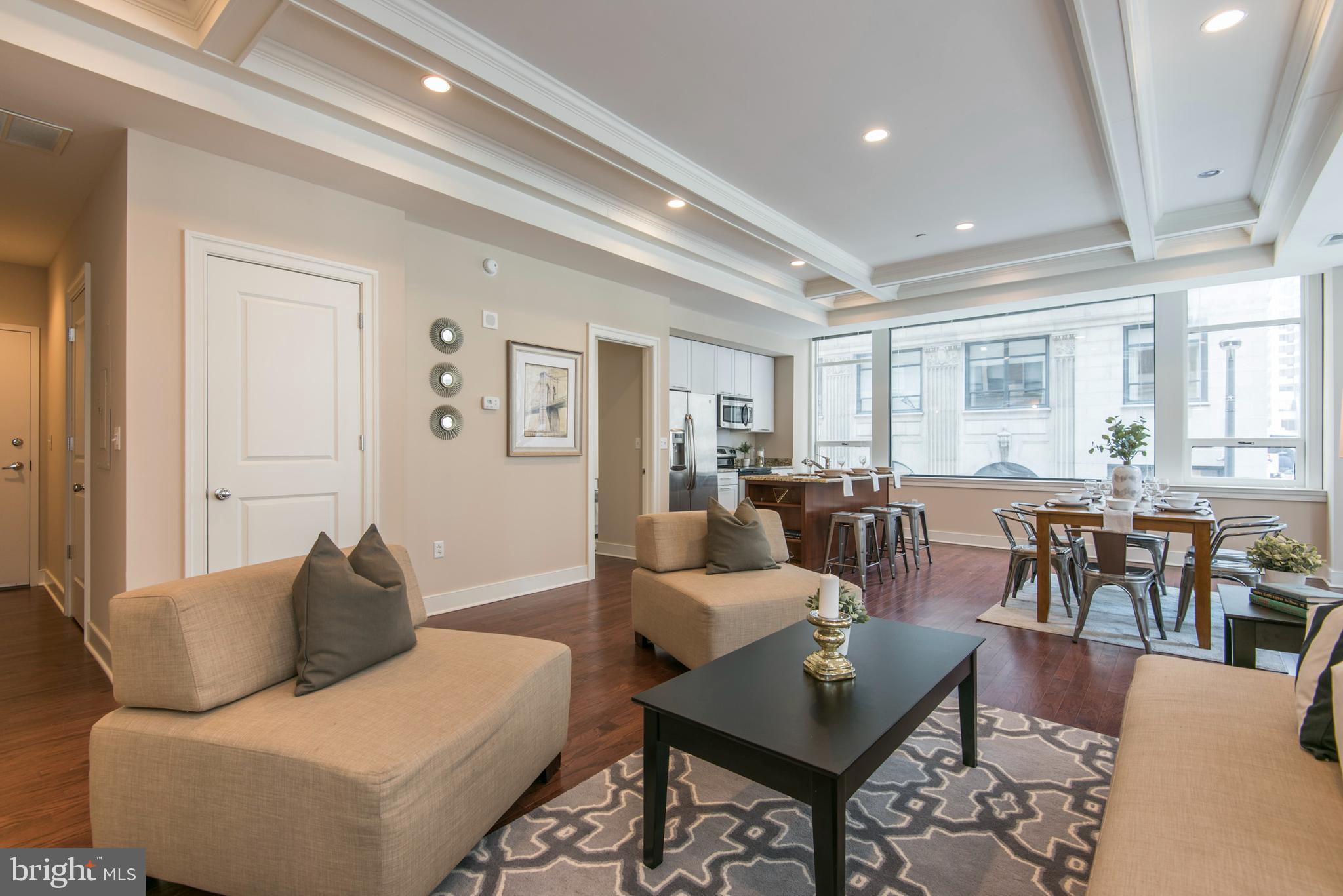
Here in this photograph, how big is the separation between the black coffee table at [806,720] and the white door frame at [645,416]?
10.4 ft

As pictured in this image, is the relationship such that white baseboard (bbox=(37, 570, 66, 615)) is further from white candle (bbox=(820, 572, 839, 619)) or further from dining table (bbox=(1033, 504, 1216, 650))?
dining table (bbox=(1033, 504, 1216, 650))

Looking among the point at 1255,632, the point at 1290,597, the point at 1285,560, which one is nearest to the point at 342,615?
the point at 1255,632

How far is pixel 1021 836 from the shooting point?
5.93ft

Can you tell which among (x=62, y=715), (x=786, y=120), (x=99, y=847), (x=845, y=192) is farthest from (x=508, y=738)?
(x=845, y=192)

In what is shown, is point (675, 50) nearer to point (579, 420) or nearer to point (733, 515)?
point (733, 515)

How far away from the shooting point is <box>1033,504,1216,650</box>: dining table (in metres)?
3.51

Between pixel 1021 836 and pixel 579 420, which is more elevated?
pixel 579 420

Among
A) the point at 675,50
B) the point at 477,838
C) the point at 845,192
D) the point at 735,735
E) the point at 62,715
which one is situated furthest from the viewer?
the point at 845,192

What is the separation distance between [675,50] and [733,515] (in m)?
2.30

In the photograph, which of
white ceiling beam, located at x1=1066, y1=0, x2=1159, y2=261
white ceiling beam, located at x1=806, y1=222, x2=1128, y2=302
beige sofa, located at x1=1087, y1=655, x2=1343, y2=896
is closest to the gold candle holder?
beige sofa, located at x1=1087, y1=655, x2=1343, y2=896

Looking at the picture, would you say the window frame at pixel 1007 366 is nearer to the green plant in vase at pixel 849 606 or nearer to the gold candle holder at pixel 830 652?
the green plant in vase at pixel 849 606

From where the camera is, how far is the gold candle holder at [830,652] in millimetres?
1888

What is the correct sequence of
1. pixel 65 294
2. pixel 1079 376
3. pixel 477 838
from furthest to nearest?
1. pixel 1079 376
2. pixel 65 294
3. pixel 477 838

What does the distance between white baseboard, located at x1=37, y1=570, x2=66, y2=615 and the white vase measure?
7.03 m
